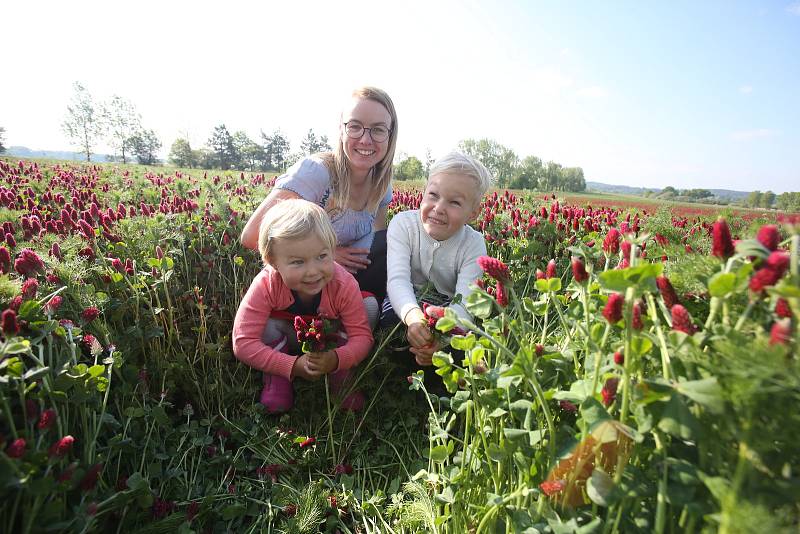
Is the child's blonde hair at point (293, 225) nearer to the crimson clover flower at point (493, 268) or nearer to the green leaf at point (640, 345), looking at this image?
the crimson clover flower at point (493, 268)

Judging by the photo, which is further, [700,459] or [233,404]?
[233,404]

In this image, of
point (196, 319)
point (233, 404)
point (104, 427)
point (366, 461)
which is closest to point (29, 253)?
point (104, 427)

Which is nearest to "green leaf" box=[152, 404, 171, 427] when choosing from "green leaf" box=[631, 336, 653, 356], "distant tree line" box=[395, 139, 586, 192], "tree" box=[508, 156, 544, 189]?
"green leaf" box=[631, 336, 653, 356]

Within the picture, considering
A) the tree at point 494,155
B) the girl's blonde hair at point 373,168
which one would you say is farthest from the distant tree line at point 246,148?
the girl's blonde hair at point 373,168

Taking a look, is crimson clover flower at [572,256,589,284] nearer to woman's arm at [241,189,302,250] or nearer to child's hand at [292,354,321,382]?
child's hand at [292,354,321,382]

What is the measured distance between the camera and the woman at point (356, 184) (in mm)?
3160

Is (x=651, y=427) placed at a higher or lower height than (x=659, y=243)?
lower

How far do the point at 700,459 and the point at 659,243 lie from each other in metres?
1.17

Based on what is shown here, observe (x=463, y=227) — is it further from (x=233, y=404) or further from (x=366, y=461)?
(x=233, y=404)

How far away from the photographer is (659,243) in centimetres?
183

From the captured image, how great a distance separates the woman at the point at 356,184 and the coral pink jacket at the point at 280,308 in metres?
0.64

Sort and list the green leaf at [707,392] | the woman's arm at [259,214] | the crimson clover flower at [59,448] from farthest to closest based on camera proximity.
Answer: the woman's arm at [259,214] → the crimson clover flower at [59,448] → the green leaf at [707,392]

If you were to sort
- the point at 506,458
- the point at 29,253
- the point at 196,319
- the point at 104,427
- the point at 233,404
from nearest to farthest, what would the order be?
the point at 506,458 < the point at 104,427 < the point at 29,253 < the point at 233,404 < the point at 196,319

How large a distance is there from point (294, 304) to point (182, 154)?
251ft
